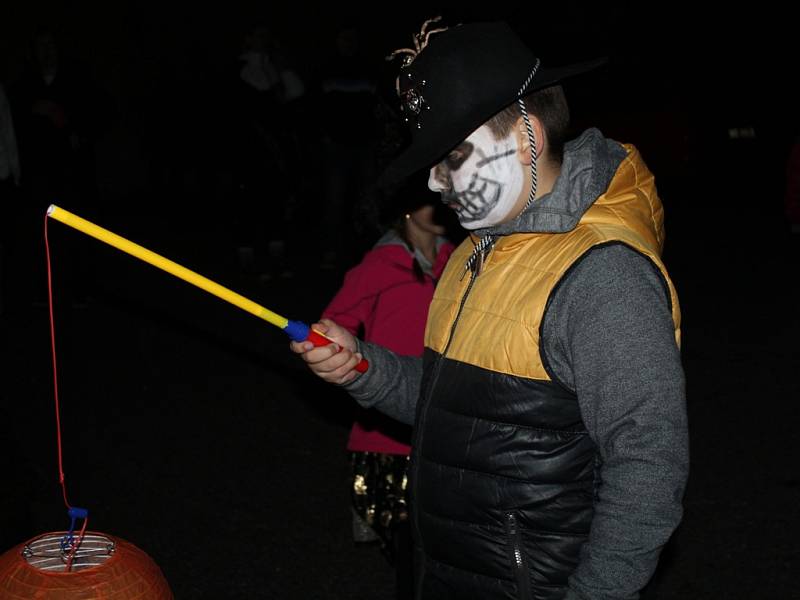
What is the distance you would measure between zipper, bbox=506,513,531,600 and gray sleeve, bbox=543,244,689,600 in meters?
0.17

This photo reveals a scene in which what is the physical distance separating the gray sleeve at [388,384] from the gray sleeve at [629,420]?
676 mm

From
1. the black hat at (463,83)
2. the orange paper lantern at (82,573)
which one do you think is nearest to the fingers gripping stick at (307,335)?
the black hat at (463,83)

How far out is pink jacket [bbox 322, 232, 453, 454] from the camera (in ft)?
12.1

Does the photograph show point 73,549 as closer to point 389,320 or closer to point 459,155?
point 459,155

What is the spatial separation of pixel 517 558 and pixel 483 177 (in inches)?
27.9

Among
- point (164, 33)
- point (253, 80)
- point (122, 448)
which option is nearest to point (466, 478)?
point (122, 448)

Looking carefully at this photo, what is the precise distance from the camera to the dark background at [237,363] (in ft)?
14.5

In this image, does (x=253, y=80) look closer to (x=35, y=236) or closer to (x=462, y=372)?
(x=35, y=236)

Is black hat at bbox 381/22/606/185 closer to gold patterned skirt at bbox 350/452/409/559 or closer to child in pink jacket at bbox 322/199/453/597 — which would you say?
child in pink jacket at bbox 322/199/453/597

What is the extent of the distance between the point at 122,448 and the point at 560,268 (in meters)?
3.93

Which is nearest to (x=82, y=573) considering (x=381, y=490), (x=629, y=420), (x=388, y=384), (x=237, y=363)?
(x=388, y=384)

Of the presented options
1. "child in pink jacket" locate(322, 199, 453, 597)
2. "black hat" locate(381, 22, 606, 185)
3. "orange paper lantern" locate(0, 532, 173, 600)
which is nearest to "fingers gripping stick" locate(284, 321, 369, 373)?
"black hat" locate(381, 22, 606, 185)

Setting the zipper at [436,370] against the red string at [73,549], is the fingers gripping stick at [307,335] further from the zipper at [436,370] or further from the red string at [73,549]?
the red string at [73,549]

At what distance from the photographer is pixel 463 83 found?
204cm
